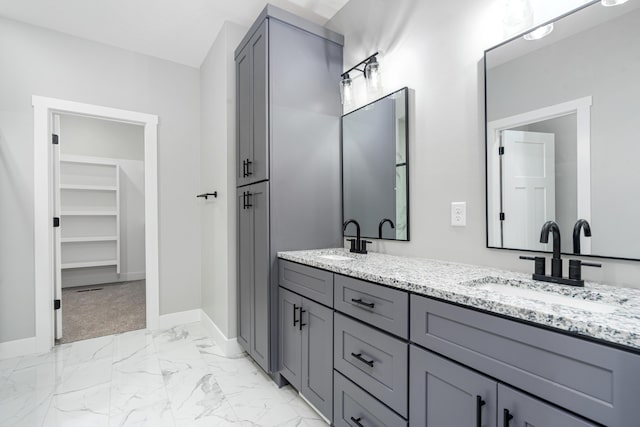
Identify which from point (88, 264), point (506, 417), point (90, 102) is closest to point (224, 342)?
point (506, 417)

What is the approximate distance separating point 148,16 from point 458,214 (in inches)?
112

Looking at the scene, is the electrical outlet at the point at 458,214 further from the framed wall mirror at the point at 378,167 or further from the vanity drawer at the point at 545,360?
the vanity drawer at the point at 545,360

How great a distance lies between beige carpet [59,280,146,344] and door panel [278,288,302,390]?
6.52 ft

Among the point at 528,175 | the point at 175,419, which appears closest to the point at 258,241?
the point at 175,419

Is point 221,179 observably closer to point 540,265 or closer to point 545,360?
point 540,265

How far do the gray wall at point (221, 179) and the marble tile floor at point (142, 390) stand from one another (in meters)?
0.42

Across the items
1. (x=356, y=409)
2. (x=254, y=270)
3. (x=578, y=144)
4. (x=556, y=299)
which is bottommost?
(x=356, y=409)

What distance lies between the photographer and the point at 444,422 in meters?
0.99

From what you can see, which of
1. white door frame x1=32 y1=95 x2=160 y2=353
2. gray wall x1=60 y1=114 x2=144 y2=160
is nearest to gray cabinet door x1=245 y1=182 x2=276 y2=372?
white door frame x1=32 y1=95 x2=160 y2=353

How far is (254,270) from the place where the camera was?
2.19 metres

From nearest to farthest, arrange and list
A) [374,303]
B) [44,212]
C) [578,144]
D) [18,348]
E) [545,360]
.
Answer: [545,360], [578,144], [374,303], [18,348], [44,212]

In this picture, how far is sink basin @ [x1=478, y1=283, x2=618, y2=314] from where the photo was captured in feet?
3.02

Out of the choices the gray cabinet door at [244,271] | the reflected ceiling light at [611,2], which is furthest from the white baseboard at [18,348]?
the reflected ceiling light at [611,2]

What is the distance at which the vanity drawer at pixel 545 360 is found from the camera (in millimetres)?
639
